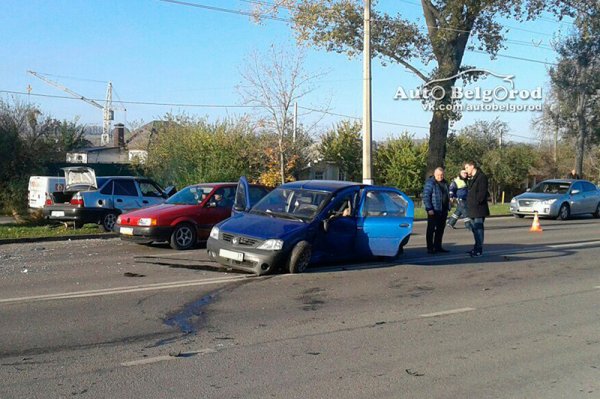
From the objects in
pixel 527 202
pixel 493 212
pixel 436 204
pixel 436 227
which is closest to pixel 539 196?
pixel 527 202

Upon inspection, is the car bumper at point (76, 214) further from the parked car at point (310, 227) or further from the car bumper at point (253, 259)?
the car bumper at point (253, 259)

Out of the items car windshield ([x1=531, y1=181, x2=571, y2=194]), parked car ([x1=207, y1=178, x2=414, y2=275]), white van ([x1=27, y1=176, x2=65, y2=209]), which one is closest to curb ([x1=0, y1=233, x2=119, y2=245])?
white van ([x1=27, y1=176, x2=65, y2=209])

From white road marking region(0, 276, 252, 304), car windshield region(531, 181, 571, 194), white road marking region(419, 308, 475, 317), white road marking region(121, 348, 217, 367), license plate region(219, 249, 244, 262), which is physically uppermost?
car windshield region(531, 181, 571, 194)

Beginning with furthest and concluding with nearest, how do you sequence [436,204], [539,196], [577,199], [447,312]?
[577,199], [539,196], [436,204], [447,312]

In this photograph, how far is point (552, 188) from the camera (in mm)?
25219

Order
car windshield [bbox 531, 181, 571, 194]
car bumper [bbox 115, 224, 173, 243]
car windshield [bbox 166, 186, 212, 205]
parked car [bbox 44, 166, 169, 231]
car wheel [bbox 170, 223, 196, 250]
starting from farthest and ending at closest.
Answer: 1. car windshield [bbox 531, 181, 571, 194]
2. parked car [bbox 44, 166, 169, 231]
3. car windshield [bbox 166, 186, 212, 205]
4. car wheel [bbox 170, 223, 196, 250]
5. car bumper [bbox 115, 224, 173, 243]

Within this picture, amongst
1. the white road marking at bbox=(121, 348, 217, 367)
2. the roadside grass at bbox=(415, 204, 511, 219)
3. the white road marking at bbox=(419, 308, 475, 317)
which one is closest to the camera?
the white road marking at bbox=(121, 348, 217, 367)

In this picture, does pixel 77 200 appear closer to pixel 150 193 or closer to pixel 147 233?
pixel 150 193

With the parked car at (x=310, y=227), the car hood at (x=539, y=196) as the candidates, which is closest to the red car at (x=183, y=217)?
the parked car at (x=310, y=227)

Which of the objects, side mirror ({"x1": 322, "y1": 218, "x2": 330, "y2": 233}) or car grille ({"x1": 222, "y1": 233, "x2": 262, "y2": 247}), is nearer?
car grille ({"x1": 222, "y1": 233, "x2": 262, "y2": 247})

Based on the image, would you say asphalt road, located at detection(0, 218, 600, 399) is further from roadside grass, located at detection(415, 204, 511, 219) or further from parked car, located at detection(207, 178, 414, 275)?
roadside grass, located at detection(415, 204, 511, 219)

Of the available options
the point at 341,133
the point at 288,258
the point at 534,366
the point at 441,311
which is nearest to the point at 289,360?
the point at 534,366

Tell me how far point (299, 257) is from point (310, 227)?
0.54 meters

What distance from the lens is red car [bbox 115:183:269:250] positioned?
42.3 feet
